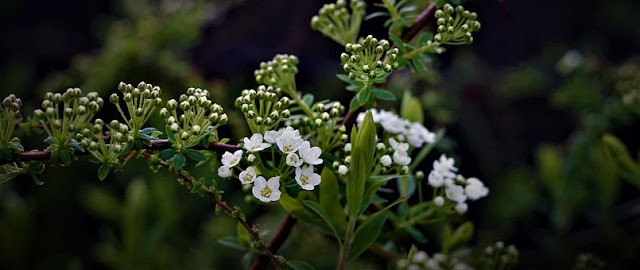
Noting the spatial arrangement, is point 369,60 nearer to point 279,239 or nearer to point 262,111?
point 262,111

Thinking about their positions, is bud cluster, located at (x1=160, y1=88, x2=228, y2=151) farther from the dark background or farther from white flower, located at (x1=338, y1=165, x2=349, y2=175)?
the dark background

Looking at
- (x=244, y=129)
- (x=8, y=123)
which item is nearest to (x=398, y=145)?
(x=8, y=123)

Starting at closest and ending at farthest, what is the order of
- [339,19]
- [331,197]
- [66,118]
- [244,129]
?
[66,118]
[331,197]
[339,19]
[244,129]

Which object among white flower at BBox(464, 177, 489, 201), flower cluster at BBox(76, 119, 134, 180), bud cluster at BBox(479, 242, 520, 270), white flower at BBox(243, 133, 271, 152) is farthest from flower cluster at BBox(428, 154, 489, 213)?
flower cluster at BBox(76, 119, 134, 180)

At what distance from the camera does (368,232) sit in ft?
2.11

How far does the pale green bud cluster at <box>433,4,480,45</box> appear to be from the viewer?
0.62 meters

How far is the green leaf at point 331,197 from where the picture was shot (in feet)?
2.06

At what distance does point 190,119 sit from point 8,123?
0.15m

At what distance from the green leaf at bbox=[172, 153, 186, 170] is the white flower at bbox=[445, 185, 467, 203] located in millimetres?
282

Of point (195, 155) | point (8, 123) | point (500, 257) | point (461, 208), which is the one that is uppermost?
point (8, 123)

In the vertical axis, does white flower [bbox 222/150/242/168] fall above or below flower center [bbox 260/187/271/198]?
above

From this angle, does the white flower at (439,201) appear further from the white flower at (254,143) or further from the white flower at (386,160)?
the white flower at (254,143)

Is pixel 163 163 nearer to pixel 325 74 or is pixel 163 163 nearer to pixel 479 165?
pixel 325 74

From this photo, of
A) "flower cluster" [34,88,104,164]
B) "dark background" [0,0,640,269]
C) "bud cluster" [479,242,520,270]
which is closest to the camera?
"flower cluster" [34,88,104,164]
